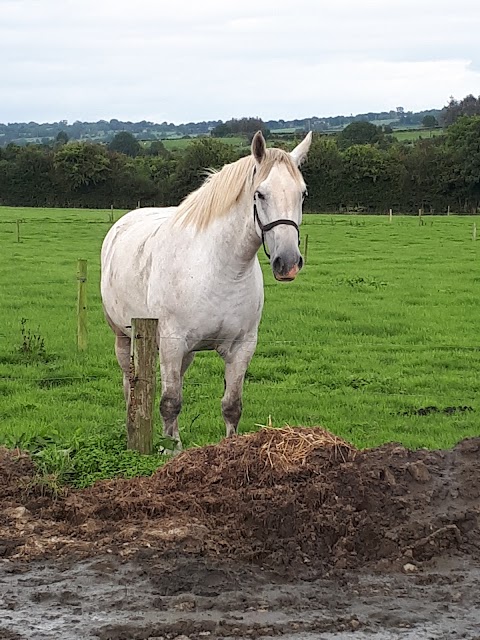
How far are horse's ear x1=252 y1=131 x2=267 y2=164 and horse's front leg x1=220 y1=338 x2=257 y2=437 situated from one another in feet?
5.23

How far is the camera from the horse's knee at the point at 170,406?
24.8 ft

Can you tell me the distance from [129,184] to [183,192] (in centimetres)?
741

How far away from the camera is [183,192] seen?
60.7 m

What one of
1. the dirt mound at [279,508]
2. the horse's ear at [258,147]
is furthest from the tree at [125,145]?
the dirt mound at [279,508]

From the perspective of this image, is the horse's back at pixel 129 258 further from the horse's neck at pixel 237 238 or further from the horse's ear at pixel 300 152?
the horse's ear at pixel 300 152

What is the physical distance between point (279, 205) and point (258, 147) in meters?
0.51

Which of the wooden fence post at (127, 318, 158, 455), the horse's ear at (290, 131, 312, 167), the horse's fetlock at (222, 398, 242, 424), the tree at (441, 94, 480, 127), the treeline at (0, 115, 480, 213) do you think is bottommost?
the horse's fetlock at (222, 398, 242, 424)

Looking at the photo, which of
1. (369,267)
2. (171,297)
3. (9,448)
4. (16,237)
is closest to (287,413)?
(171,297)

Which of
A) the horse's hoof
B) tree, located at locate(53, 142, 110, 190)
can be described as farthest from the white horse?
tree, located at locate(53, 142, 110, 190)

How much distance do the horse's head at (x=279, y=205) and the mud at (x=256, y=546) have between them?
125 centimetres

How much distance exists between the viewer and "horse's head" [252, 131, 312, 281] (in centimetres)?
639

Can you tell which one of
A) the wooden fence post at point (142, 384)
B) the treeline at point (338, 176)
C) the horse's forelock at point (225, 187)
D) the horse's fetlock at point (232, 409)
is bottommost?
the horse's fetlock at point (232, 409)

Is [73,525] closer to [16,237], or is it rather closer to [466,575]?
[466,575]

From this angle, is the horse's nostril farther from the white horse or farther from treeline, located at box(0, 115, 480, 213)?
treeline, located at box(0, 115, 480, 213)
